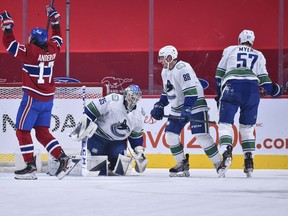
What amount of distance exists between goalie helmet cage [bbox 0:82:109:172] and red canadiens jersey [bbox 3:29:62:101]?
1534mm

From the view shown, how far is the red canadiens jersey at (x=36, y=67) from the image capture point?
6.60 m

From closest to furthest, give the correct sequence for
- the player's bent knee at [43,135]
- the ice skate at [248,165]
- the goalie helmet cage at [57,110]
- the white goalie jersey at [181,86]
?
the player's bent knee at [43,135], the ice skate at [248,165], the white goalie jersey at [181,86], the goalie helmet cage at [57,110]

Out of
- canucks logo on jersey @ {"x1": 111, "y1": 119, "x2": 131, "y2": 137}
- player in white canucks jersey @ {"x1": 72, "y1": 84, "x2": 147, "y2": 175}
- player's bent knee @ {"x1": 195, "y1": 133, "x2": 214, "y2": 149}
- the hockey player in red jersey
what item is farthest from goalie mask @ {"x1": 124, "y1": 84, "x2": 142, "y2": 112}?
the hockey player in red jersey

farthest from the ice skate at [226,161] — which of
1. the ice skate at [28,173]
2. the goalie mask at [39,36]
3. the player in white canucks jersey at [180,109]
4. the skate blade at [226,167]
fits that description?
the goalie mask at [39,36]

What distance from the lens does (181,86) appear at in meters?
7.26

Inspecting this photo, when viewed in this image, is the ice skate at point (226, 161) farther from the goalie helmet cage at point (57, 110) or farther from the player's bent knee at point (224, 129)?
the goalie helmet cage at point (57, 110)

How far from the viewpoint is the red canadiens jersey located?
660cm

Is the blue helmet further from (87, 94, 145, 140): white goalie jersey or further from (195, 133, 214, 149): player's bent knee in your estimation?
(195, 133, 214, 149): player's bent knee

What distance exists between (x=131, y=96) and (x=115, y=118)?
24cm

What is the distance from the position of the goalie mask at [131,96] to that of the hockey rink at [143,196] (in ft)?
2.65

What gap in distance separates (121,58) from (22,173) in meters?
4.00

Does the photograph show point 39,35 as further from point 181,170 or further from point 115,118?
point 181,170

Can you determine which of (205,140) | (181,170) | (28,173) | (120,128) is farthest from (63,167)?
(205,140)

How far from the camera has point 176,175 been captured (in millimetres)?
7289
